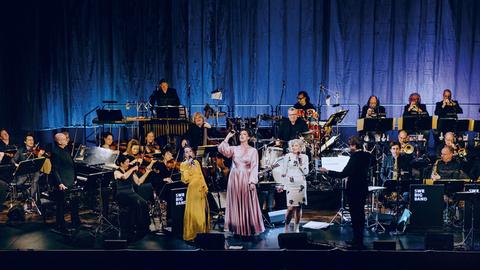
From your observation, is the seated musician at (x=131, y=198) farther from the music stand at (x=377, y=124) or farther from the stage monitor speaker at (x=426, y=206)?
the stage monitor speaker at (x=426, y=206)

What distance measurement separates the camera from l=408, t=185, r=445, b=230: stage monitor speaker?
1016cm

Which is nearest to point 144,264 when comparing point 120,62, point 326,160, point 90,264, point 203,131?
point 90,264

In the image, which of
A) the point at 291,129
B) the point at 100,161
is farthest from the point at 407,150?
the point at 100,161

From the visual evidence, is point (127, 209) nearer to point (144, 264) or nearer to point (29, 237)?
point (29, 237)

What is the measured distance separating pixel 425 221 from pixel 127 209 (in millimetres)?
5150

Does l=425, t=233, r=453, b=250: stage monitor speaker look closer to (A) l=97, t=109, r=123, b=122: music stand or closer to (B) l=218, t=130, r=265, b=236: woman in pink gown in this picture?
(B) l=218, t=130, r=265, b=236: woman in pink gown

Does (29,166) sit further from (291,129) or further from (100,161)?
(291,129)

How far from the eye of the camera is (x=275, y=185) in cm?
1038

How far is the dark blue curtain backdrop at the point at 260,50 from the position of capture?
17.2 metres

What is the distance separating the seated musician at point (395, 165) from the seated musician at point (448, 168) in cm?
57

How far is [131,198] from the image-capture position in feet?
32.9

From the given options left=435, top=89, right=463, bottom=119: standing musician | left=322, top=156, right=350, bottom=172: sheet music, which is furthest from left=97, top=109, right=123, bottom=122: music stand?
left=435, top=89, right=463, bottom=119: standing musician

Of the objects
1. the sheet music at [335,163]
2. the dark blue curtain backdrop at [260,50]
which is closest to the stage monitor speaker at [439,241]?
the sheet music at [335,163]

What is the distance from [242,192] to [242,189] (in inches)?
1.9
